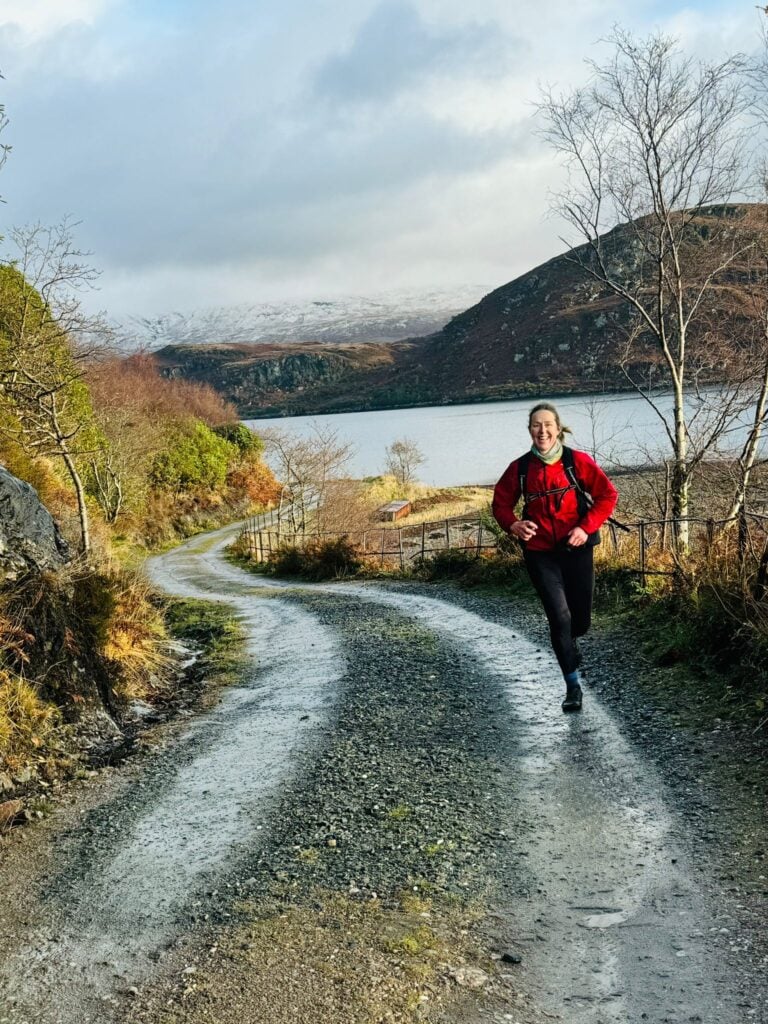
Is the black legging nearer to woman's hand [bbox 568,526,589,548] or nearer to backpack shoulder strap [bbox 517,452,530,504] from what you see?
woman's hand [bbox 568,526,589,548]

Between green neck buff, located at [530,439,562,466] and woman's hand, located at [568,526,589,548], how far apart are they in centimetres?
56

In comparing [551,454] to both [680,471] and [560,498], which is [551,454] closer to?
[560,498]

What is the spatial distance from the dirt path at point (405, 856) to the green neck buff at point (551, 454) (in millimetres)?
2226

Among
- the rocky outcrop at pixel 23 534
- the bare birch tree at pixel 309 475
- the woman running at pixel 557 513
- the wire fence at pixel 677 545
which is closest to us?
the woman running at pixel 557 513

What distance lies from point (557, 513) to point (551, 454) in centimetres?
47

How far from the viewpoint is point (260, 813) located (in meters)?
5.69

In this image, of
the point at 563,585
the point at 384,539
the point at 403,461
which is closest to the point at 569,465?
the point at 563,585

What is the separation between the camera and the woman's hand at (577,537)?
630 centimetres

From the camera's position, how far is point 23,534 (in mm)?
8859

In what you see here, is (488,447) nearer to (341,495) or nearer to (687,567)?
(341,495)

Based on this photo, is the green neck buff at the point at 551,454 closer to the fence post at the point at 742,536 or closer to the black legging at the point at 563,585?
the black legging at the point at 563,585

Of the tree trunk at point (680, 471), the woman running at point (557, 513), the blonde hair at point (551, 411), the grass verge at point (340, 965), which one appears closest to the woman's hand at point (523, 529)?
the woman running at point (557, 513)

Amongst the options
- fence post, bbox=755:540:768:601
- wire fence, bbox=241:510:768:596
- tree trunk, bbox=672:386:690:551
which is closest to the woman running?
fence post, bbox=755:540:768:601

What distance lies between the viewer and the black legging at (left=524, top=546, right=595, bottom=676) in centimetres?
659
